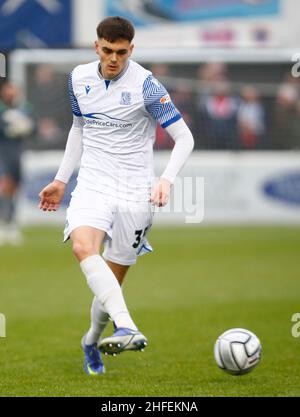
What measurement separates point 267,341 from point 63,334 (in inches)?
76.3

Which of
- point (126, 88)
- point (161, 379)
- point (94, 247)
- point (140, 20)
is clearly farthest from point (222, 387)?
point (140, 20)

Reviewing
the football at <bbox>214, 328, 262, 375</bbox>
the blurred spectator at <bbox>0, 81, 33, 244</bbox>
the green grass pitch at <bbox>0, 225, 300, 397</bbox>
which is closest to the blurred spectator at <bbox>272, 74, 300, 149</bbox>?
the green grass pitch at <bbox>0, 225, 300, 397</bbox>

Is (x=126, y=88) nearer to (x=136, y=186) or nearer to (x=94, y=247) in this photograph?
(x=136, y=186)

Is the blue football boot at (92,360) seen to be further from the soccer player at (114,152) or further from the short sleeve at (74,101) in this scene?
the short sleeve at (74,101)

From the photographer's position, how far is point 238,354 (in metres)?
6.86

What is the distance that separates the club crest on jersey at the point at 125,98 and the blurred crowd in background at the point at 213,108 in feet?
46.5

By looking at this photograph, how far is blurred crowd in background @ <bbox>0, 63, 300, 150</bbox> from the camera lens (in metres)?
21.6

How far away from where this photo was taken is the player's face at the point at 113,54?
22.6 feet

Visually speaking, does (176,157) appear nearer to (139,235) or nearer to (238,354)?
(139,235)

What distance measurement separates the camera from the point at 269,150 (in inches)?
872

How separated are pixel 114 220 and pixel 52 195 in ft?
1.78

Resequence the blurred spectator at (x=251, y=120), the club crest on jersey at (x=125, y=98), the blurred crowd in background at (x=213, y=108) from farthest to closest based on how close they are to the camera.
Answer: the blurred spectator at (x=251, y=120) < the blurred crowd in background at (x=213, y=108) < the club crest on jersey at (x=125, y=98)

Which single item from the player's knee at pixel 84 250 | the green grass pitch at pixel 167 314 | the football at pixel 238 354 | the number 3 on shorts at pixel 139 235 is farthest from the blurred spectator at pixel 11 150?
the football at pixel 238 354

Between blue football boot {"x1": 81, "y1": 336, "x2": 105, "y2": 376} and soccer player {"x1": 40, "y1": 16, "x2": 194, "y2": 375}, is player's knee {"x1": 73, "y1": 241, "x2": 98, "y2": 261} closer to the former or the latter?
soccer player {"x1": 40, "y1": 16, "x2": 194, "y2": 375}
